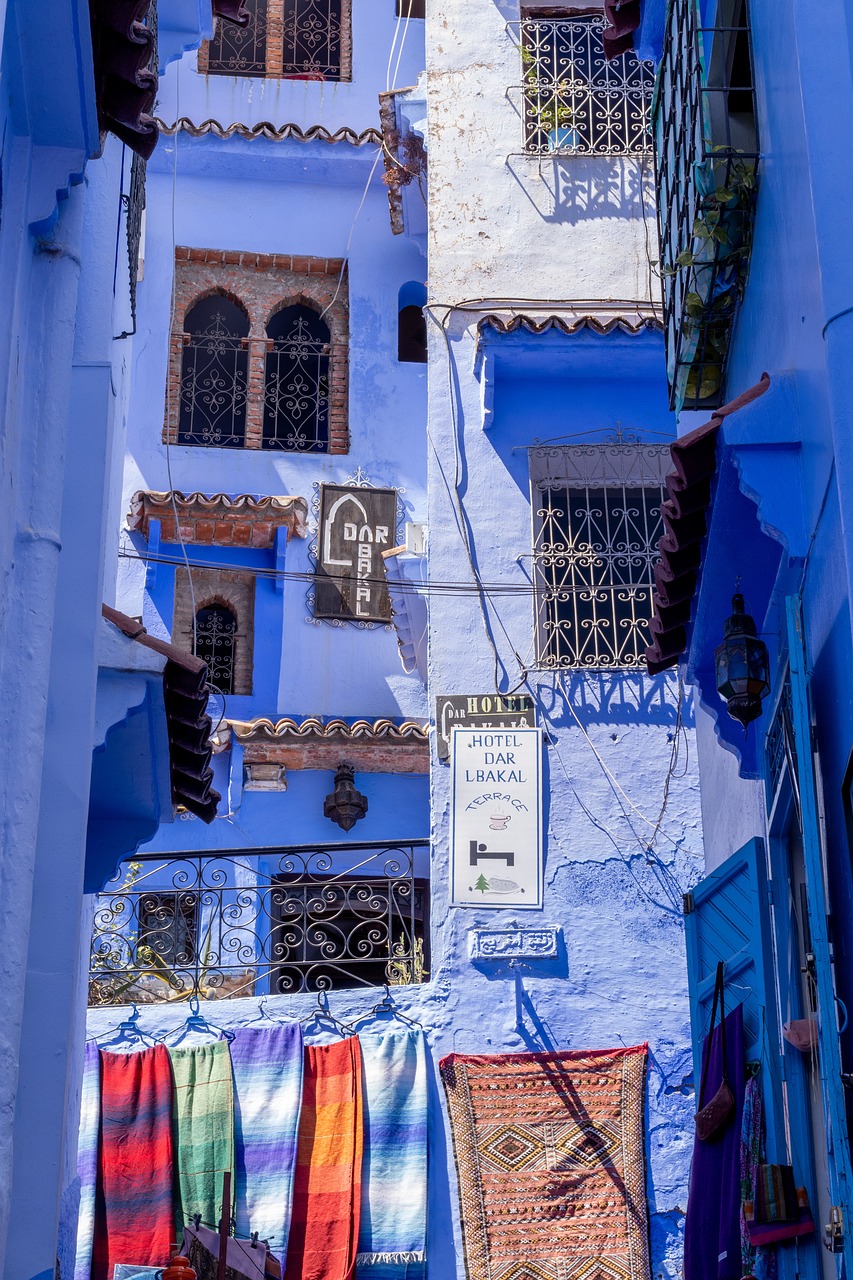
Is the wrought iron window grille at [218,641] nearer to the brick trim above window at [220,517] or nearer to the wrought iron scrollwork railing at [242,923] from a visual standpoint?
the brick trim above window at [220,517]

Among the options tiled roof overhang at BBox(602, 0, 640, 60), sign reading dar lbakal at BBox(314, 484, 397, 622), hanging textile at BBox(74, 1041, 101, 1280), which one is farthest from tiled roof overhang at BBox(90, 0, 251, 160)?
sign reading dar lbakal at BBox(314, 484, 397, 622)

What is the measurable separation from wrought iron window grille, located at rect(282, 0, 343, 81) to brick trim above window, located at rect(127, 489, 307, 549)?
5.49 meters

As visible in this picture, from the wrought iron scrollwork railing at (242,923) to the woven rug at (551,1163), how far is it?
1.12 m

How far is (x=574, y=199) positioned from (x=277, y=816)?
5930mm

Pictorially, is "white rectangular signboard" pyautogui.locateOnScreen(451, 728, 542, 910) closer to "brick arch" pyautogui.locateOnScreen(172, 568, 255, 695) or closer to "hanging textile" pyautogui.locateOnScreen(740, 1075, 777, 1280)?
"brick arch" pyautogui.locateOnScreen(172, 568, 255, 695)

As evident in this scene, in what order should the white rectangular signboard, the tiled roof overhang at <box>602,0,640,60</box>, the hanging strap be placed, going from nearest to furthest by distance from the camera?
the hanging strap, the tiled roof overhang at <box>602,0,640,60</box>, the white rectangular signboard

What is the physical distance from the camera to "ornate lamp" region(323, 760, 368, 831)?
46.2 feet

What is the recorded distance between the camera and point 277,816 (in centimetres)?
1423

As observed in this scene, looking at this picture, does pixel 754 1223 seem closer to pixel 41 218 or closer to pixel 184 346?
pixel 41 218

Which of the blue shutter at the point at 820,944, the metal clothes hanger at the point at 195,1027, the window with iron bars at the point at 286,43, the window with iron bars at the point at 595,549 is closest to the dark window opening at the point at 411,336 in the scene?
the window with iron bars at the point at 286,43

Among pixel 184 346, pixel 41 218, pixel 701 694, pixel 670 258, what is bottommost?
pixel 701 694

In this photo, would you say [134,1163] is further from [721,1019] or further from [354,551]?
[354,551]

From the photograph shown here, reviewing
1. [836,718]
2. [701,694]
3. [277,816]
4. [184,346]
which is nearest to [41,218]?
[836,718]

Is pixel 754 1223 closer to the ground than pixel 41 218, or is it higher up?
closer to the ground
